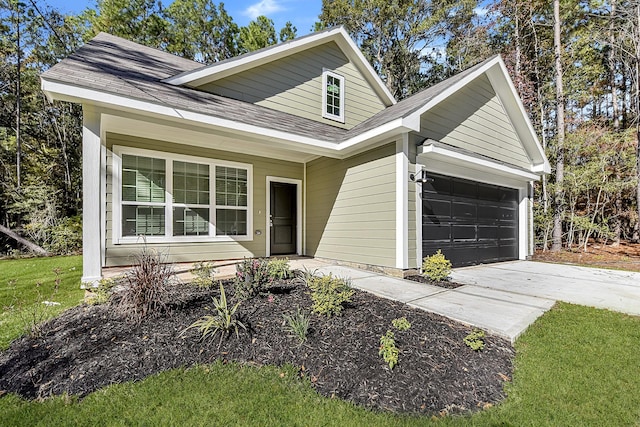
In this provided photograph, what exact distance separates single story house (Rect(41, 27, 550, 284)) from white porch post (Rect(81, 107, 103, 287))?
2 centimetres

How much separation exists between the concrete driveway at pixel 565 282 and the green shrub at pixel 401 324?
270 centimetres

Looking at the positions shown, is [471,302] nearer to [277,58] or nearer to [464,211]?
[464,211]

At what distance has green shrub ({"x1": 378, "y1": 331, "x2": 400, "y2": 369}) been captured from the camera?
2438 millimetres

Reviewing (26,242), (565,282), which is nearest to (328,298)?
(565,282)

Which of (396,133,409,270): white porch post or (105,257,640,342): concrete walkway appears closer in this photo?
(105,257,640,342): concrete walkway

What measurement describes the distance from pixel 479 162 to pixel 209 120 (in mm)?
5769

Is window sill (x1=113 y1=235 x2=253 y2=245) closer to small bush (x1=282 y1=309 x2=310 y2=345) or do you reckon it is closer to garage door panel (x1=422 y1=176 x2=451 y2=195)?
small bush (x1=282 y1=309 x2=310 y2=345)

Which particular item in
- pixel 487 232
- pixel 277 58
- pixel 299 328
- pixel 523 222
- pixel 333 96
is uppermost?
pixel 277 58

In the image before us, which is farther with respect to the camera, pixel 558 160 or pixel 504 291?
pixel 558 160

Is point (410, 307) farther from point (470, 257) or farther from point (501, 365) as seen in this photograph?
point (470, 257)

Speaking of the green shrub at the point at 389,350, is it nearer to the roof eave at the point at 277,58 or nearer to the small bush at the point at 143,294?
the small bush at the point at 143,294

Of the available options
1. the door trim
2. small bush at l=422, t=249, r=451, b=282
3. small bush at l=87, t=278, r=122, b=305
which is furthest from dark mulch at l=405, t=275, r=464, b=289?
small bush at l=87, t=278, r=122, b=305

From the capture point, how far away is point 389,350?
8.20 feet

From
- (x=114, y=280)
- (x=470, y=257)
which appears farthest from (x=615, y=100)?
(x=114, y=280)
